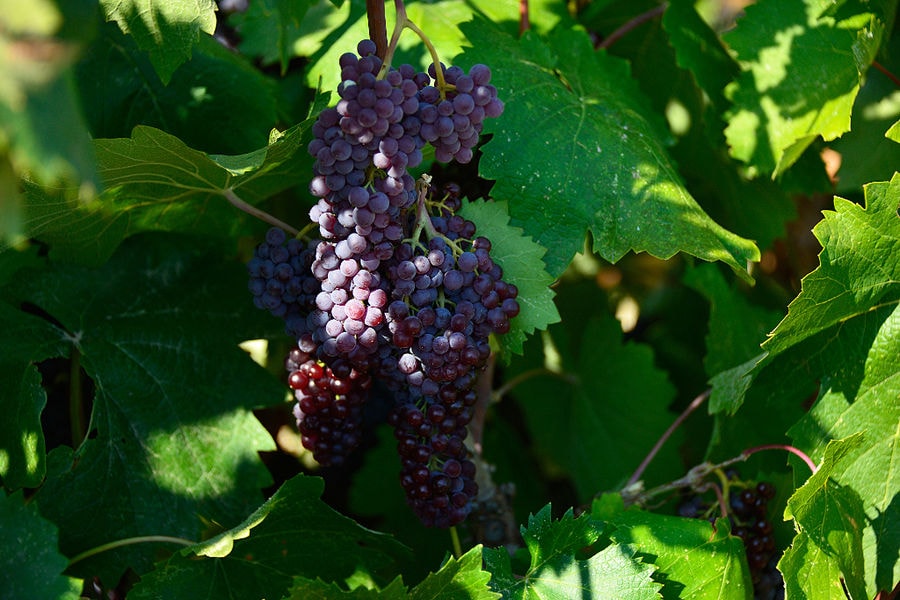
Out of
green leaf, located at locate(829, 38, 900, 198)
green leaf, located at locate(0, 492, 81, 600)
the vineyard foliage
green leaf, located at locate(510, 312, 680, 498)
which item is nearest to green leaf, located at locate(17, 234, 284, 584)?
the vineyard foliage

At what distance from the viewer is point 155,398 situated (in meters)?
1.22

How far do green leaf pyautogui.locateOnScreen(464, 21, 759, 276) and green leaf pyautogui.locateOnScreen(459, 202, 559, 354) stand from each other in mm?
37

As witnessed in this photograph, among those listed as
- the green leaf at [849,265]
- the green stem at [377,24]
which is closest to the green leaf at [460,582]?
the green leaf at [849,265]

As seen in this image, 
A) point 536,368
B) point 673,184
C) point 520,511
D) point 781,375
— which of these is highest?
point 673,184

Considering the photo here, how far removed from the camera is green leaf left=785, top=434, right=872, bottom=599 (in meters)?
1.03

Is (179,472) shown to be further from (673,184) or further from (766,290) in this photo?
(766,290)

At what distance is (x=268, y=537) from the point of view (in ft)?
3.62

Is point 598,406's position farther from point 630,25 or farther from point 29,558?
point 29,558

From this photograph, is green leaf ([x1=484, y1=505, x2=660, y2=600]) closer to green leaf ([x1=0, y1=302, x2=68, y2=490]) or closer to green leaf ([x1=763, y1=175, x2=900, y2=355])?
green leaf ([x1=763, y1=175, x2=900, y2=355])

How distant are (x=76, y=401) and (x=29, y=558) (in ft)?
1.36

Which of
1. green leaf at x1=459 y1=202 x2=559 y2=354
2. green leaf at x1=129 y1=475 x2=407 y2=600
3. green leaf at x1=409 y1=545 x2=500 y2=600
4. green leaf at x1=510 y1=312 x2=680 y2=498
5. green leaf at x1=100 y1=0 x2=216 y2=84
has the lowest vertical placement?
green leaf at x1=510 y1=312 x2=680 y2=498

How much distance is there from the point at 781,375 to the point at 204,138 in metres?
0.92

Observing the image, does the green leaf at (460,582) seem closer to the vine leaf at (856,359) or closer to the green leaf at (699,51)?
the vine leaf at (856,359)

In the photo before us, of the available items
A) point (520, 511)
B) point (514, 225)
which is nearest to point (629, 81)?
point (514, 225)
